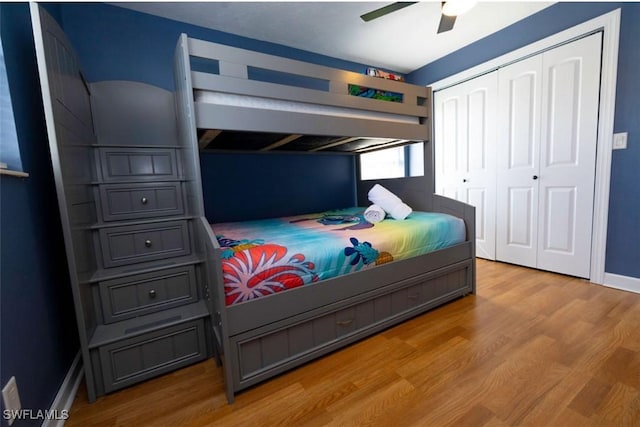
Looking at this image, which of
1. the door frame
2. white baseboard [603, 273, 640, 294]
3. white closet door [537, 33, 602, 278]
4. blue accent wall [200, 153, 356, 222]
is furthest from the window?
white baseboard [603, 273, 640, 294]

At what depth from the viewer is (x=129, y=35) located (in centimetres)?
211

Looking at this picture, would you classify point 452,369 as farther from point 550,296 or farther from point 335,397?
point 550,296

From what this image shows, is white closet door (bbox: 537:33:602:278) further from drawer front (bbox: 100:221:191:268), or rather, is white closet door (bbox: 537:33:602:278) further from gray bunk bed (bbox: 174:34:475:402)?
drawer front (bbox: 100:221:191:268)

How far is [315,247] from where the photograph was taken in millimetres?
1391

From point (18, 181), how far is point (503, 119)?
3429mm

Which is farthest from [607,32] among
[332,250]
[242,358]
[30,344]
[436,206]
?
[30,344]

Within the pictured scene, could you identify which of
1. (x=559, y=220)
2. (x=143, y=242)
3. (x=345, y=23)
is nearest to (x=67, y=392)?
(x=143, y=242)

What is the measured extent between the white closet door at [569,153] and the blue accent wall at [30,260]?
3395mm

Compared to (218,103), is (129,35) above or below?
above

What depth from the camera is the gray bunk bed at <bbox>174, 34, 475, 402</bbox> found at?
1.21 m

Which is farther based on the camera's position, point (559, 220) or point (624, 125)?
point (559, 220)

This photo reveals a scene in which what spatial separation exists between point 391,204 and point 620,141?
67.2 inches

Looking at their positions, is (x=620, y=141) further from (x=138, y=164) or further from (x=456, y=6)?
(x=138, y=164)

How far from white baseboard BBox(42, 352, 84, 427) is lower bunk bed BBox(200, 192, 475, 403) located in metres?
0.60
